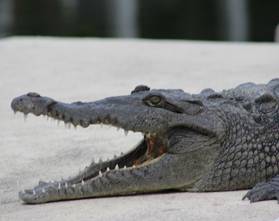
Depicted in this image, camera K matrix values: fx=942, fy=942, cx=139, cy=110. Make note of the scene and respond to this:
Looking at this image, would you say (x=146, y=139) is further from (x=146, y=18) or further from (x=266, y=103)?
(x=146, y=18)

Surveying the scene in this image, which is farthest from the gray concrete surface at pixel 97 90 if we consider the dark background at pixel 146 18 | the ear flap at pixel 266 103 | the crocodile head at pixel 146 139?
the dark background at pixel 146 18

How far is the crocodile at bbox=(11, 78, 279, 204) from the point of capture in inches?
188

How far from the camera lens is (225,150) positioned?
4.97 metres

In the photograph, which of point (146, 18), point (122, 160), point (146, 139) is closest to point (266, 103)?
point (146, 139)

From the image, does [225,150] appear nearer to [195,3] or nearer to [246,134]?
[246,134]

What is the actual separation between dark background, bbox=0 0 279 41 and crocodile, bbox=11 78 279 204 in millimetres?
14624

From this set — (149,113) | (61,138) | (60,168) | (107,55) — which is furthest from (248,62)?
(149,113)

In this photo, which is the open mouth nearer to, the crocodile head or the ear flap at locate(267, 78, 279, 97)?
the crocodile head

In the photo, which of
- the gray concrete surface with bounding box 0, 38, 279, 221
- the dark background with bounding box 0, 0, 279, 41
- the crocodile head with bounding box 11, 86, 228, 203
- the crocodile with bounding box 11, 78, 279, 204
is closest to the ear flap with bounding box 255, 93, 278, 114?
the crocodile with bounding box 11, 78, 279, 204

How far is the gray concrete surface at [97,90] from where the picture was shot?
182 inches

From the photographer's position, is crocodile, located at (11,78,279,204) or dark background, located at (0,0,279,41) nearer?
crocodile, located at (11,78,279,204)

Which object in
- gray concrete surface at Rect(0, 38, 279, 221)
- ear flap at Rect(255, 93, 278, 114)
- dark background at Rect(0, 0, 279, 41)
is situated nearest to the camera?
gray concrete surface at Rect(0, 38, 279, 221)

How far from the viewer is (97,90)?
8539 millimetres

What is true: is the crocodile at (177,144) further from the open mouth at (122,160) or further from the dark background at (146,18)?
the dark background at (146,18)
